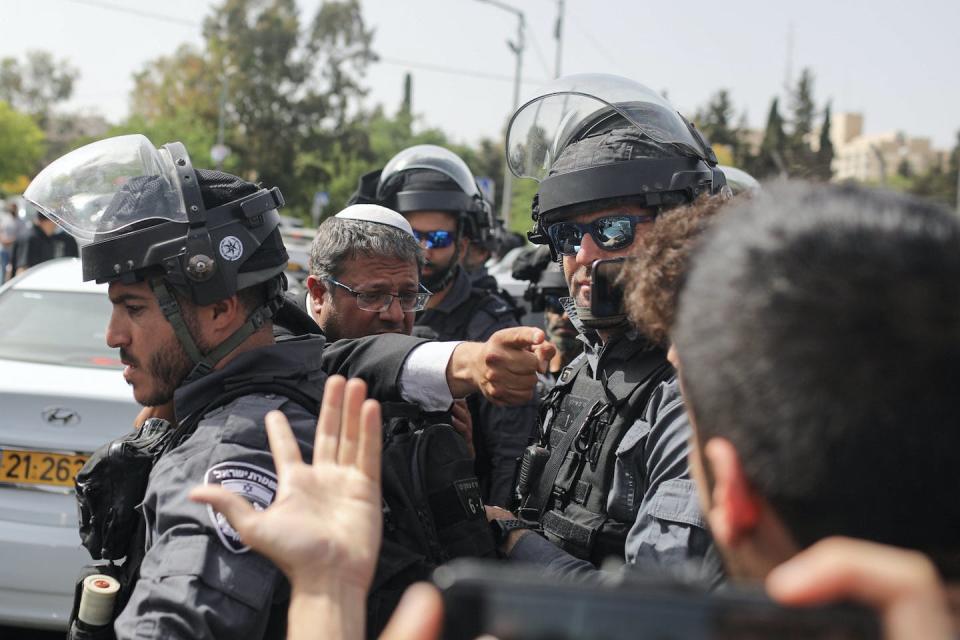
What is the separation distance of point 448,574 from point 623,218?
6.56 feet

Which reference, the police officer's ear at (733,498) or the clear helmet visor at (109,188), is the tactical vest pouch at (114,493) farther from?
the police officer's ear at (733,498)

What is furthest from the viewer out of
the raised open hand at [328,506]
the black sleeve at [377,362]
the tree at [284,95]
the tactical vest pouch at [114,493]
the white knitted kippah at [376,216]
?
the tree at [284,95]

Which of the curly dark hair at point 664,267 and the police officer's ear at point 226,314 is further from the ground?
the curly dark hair at point 664,267

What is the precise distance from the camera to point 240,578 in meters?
1.76

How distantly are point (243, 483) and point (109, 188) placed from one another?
1.02 m

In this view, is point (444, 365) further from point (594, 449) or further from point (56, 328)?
point (56, 328)

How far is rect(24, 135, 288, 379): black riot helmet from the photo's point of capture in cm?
226

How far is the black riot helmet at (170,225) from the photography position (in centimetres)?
226

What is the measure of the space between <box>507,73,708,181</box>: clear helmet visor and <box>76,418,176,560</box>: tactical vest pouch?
1.70 metres

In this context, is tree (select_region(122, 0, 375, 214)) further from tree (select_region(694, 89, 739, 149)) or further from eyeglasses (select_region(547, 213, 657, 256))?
eyeglasses (select_region(547, 213, 657, 256))

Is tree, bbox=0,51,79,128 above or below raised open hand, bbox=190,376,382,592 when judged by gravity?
below

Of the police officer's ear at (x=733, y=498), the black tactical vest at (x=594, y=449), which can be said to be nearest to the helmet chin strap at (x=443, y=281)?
the black tactical vest at (x=594, y=449)

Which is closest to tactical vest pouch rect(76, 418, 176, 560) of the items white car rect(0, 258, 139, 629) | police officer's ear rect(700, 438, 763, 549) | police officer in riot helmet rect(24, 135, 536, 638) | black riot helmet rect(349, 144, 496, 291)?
police officer in riot helmet rect(24, 135, 536, 638)

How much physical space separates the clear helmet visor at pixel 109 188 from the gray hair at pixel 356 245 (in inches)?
37.7
